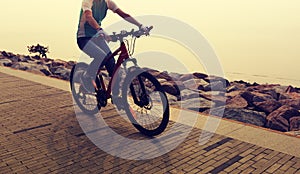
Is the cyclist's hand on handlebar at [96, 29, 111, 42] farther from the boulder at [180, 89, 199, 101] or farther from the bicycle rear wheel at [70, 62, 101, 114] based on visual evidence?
the boulder at [180, 89, 199, 101]

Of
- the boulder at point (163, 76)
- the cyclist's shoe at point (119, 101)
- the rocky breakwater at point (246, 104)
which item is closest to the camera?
the cyclist's shoe at point (119, 101)

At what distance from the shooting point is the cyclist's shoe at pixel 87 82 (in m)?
5.33

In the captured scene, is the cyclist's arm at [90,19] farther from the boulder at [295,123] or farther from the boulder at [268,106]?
the boulder at [268,106]

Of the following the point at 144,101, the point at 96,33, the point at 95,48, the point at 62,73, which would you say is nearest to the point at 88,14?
the point at 96,33

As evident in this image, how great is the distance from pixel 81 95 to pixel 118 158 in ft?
7.41

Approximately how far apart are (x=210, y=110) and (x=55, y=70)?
7972 millimetres

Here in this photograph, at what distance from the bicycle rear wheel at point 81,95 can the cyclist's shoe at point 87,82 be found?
128 millimetres

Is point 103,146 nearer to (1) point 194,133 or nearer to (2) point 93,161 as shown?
(2) point 93,161

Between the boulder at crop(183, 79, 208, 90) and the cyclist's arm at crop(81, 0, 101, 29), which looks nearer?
the cyclist's arm at crop(81, 0, 101, 29)

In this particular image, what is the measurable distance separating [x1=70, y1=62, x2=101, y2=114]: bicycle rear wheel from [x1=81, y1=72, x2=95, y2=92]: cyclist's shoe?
0.42 feet

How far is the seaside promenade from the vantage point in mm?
3744

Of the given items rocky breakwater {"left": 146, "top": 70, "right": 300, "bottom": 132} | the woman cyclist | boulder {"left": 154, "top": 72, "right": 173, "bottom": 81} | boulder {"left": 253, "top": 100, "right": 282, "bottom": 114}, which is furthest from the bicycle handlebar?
boulder {"left": 154, "top": 72, "right": 173, "bottom": 81}

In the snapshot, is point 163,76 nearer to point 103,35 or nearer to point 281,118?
point 281,118

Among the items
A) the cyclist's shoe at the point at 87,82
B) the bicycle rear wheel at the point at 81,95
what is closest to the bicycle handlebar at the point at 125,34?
the cyclist's shoe at the point at 87,82
